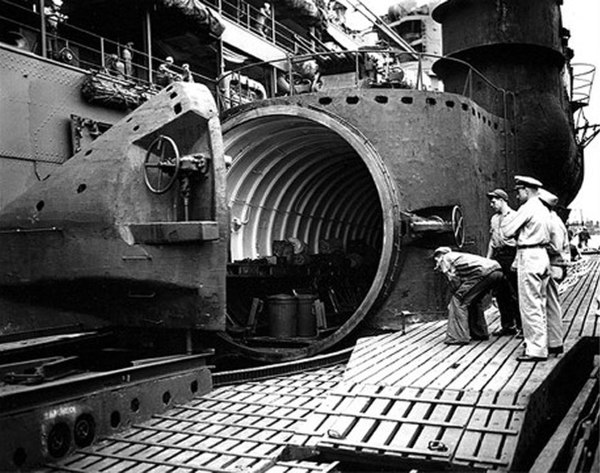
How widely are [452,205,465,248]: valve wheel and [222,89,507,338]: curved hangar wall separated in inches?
5.1

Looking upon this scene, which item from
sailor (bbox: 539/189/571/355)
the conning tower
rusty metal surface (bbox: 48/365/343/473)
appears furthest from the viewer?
the conning tower

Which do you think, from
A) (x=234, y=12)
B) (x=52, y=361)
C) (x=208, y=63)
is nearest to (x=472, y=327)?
(x=52, y=361)

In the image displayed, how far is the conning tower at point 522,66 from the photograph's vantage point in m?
13.8

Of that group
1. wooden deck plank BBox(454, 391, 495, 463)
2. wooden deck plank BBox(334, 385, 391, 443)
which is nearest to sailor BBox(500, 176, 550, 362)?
wooden deck plank BBox(454, 391, 495, 463)

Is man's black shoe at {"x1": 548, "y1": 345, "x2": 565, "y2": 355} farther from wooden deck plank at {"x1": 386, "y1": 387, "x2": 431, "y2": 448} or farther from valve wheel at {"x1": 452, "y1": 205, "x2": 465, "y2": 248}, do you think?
valve wheel at {"x1": 452, "y1": 205, "x2": 465, "y2": 248}

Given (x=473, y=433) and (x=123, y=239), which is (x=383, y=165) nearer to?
(x=123, y=239)

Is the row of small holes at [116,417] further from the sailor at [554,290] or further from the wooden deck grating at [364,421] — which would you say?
the sailor at [554,290]

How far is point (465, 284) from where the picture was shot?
26.2 feet

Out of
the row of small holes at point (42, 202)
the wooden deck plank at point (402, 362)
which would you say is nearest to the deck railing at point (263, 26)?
the row of small holes at point (42, 202)

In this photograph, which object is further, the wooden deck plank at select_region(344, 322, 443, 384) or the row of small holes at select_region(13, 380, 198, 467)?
the wooden deck plank at select_region(344, 322, 443, 384)

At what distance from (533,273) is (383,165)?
3737mm

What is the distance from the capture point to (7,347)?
714 centimetres

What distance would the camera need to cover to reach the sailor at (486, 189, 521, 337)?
332 inches

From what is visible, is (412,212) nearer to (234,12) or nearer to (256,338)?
(256,338)
